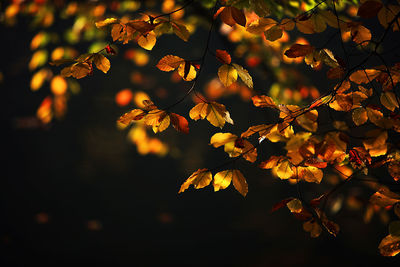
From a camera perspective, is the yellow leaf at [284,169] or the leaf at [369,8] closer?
the leaf at [369,8]

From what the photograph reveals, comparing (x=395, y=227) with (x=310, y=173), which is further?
(x=310, y=173)

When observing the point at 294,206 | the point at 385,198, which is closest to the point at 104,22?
the point at 294,206

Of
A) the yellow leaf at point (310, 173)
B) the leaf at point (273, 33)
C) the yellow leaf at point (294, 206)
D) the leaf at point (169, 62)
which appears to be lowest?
the yellow leaf at point (294, 206)

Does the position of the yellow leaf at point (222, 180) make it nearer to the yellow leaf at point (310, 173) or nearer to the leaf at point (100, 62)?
the yellow leaf at point (310, 173)

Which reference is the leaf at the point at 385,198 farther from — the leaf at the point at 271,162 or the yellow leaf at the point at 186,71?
the yellow leaf at the point at 186,71

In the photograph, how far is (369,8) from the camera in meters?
0.76

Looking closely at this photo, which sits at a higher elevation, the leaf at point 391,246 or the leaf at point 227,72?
the leaf at point 227,72

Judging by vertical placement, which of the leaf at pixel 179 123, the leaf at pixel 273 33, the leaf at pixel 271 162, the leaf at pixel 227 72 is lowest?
the leaf at pixel 271 162

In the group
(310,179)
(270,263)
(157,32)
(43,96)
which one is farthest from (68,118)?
(310,179)

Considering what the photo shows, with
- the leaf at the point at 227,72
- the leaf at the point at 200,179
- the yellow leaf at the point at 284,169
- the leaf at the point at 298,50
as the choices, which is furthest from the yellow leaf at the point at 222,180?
the leaf at the point at 298,50

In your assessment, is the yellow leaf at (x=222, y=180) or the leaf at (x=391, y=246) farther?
the yellow leaf at (x=222, y=180)

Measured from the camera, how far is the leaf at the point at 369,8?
29.9 inches

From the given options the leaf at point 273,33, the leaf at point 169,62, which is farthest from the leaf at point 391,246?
the leaf at point 169,62

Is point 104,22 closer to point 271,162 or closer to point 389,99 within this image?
point 271,162
